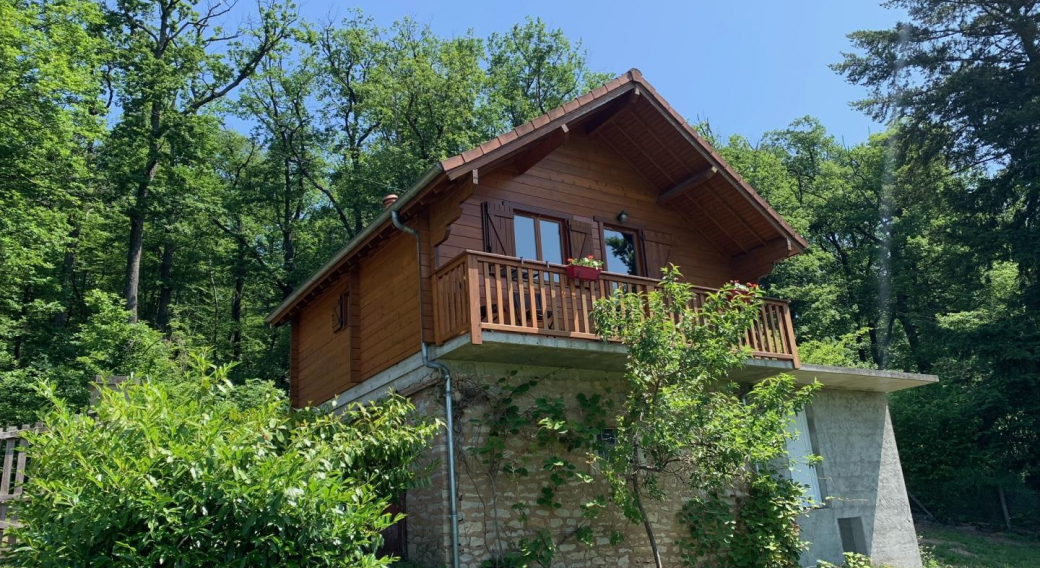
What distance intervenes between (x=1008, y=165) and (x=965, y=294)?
6746mm

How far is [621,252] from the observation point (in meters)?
13.4

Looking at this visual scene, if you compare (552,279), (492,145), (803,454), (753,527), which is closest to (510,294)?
(552,279)

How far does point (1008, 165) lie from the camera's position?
23.1 m

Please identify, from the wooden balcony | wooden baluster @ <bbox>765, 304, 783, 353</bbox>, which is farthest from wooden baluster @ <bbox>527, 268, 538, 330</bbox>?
wooden baluster @ <bbox>765, 304, 783, 353</bbox>

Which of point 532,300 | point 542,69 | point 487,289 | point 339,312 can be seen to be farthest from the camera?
point 542,69

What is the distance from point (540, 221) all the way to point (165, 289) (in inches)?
834

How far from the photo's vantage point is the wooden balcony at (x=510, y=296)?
378 inches

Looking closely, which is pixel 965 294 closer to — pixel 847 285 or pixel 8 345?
pixel 847 285

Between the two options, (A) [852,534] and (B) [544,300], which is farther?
(A) [852,534]

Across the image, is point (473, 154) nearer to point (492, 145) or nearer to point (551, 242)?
point (492, 145)

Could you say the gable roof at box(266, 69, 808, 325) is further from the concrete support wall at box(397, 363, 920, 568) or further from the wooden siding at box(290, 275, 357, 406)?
the concrete support wall at box(397, 363, 920, 568)

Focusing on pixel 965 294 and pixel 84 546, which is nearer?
pixel 84 546

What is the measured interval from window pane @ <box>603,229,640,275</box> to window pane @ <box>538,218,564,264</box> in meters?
1.13

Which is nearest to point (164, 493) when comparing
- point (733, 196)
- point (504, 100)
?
point (733, 196)
